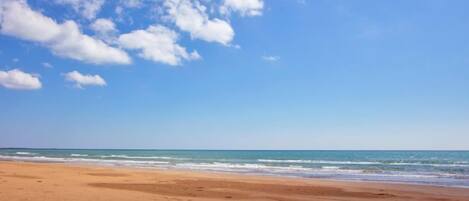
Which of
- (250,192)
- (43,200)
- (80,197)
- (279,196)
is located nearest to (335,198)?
(279,196)

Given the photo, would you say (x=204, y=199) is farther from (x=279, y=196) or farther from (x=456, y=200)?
(x=456, y=200)

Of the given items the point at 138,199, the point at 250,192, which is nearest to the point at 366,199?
the point at 250,192

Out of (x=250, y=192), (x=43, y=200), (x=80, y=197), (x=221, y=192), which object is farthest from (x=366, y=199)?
(x=43, y=200)

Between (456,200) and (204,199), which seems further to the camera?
(456,200)

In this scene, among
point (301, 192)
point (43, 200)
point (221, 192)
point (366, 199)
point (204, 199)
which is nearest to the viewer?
point (43, 200)

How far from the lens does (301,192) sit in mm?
14992

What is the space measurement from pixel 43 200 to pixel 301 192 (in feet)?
29.1

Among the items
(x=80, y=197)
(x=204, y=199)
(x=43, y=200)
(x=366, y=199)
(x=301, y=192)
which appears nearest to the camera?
(x=43, y=200)

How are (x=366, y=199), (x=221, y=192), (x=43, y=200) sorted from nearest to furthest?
(x=43, y=200)
(x=366, y=199)
(x=221, y=192)

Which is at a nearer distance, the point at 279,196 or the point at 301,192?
the point at 279,196

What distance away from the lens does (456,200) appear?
43.1 ft

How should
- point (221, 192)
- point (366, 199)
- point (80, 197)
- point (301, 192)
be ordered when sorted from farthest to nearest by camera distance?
point (301, 192), point (221, 192), point (366, 199), point (80, 197)

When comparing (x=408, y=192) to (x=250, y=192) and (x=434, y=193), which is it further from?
(x=250, y=192)

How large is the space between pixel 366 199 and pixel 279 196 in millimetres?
2802
